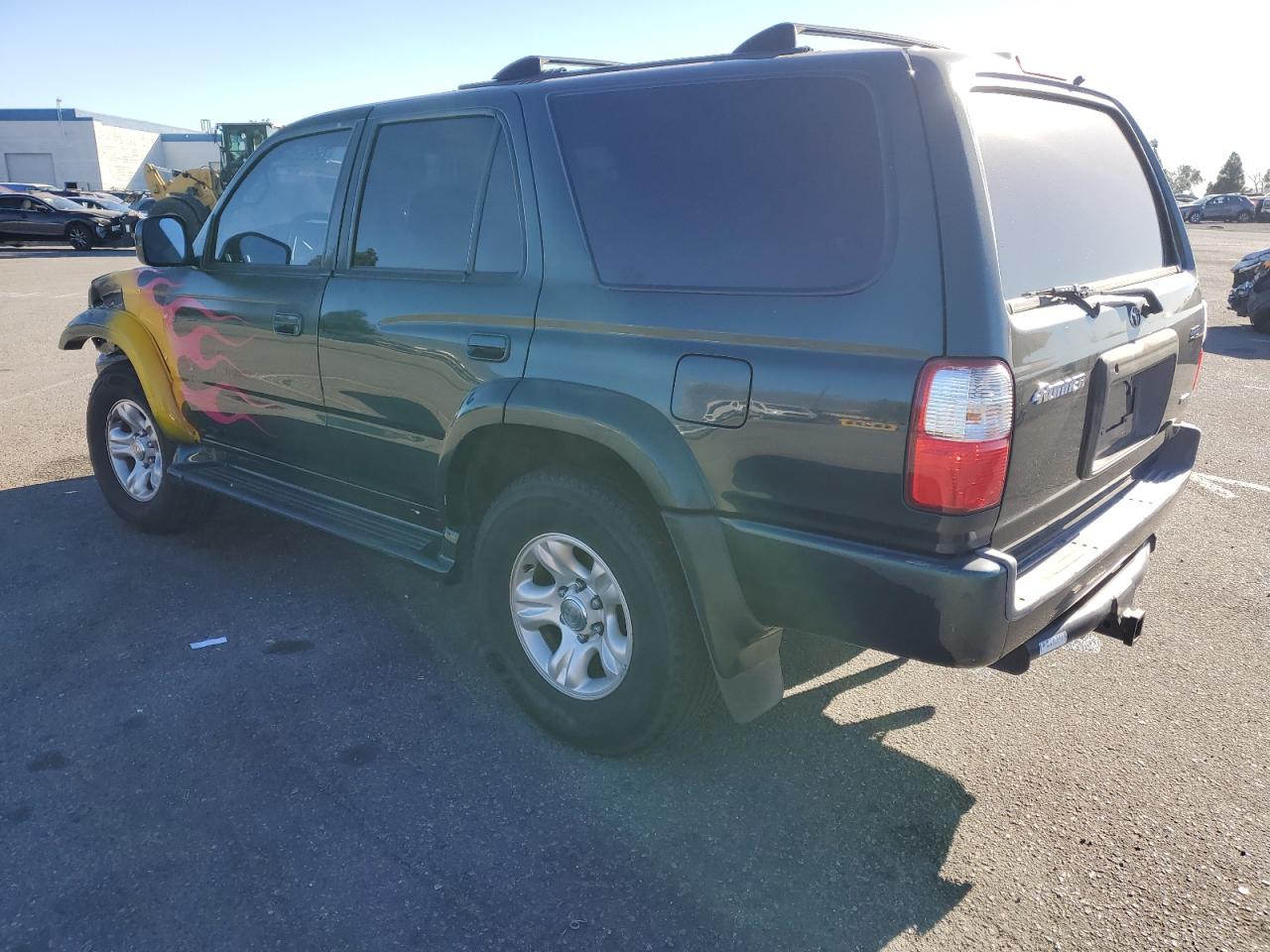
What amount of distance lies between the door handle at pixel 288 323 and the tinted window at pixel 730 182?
4.66ft

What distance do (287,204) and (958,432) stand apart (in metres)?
3.06

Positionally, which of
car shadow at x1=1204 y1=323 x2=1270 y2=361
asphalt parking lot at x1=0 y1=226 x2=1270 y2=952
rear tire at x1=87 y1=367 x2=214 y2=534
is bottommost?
asphalt parking lot at x1=0 y1=226 x2=1270 y2=952

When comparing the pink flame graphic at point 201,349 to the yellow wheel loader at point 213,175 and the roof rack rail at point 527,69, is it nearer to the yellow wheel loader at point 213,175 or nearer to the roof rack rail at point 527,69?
the roof rack rail at point 527,69

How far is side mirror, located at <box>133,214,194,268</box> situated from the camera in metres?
4.27

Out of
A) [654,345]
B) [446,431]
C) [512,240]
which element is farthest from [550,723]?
[512,240]

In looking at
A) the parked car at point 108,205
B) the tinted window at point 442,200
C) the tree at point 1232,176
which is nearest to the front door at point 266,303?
the tinted window at point 442,200

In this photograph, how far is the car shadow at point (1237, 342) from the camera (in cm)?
1100

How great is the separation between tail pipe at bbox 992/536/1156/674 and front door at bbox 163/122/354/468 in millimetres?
2707

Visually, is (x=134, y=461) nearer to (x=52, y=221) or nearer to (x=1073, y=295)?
(x=1073, y=295)

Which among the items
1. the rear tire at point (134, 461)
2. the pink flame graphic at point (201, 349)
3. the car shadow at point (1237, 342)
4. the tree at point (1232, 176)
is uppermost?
the tree at point (1232, 176)

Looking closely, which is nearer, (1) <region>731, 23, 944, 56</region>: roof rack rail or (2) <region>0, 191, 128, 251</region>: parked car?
(1) <region>731, 23, 944, 56</region>: roof rack rail

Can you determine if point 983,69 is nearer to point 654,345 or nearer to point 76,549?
point 654,345

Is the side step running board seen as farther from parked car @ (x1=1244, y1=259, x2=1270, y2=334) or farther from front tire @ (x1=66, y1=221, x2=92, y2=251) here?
front tire @ (x1=66, y1=221, x2=92, y2=251)

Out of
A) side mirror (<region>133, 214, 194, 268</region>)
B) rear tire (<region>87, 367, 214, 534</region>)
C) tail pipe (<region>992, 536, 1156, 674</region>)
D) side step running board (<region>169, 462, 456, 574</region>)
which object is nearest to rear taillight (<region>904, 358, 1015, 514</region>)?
tail pipe (<region>992, 536, 1156, 674</region>)
